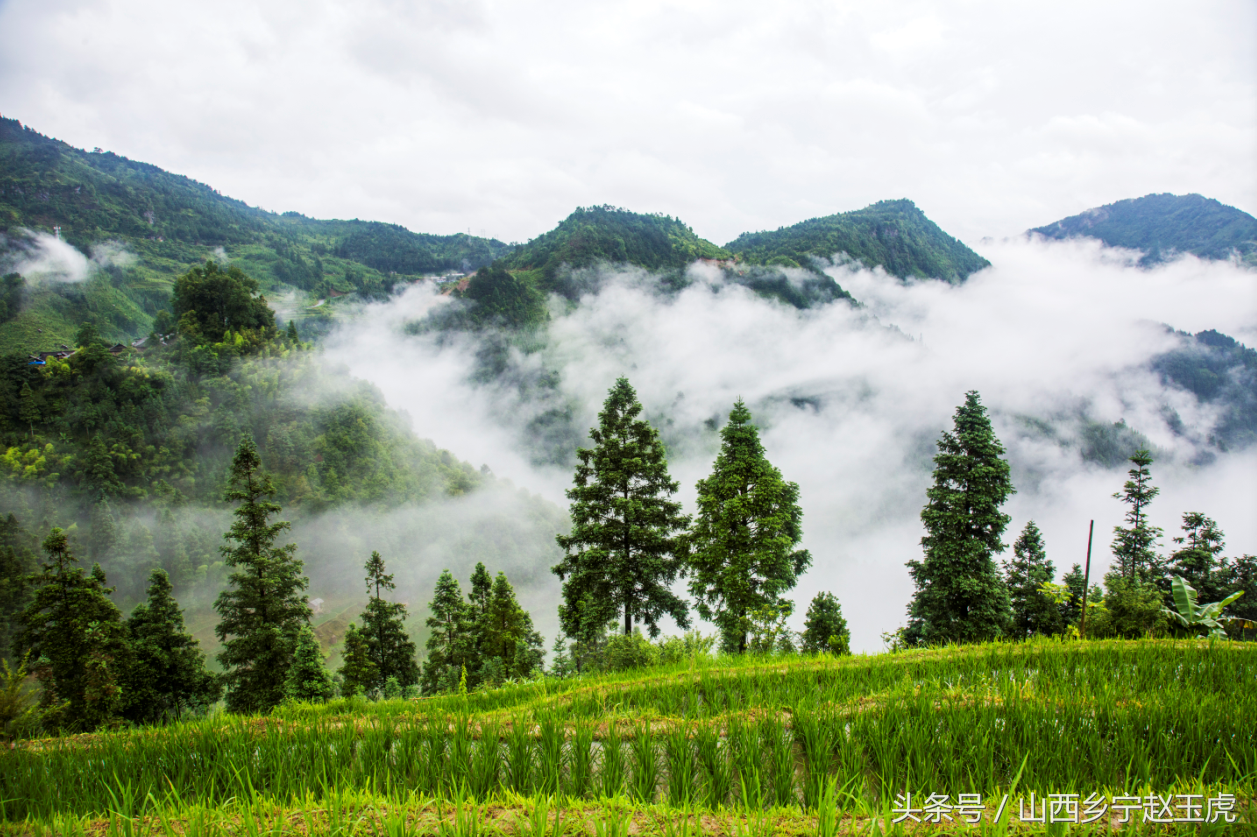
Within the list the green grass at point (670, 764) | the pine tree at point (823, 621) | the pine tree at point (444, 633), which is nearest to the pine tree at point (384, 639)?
the pine tree at point (444, 633)

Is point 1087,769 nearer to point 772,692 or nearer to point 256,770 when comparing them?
point 772,692

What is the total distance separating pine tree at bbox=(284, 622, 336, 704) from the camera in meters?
22.7

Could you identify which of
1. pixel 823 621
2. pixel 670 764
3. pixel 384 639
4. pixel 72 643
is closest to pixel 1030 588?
pixel 823 621

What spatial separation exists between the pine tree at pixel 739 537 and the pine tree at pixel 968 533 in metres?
6.88

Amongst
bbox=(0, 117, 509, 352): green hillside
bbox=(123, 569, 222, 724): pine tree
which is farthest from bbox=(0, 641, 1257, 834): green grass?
bbox=(0, 117, 509, 352): green hillside

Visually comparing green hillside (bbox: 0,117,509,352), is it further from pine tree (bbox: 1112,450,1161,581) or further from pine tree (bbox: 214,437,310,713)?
pine tree (bbox: 1112,450,1161,581)

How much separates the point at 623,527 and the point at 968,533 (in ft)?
47.0

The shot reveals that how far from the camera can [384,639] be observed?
35.6 m

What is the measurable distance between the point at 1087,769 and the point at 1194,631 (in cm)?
1321

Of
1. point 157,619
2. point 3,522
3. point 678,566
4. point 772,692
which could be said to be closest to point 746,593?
point 678,566

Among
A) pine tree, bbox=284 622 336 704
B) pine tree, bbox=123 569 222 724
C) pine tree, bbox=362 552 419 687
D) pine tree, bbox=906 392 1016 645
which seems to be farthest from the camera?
pine tree, bbox=362 552 419 687

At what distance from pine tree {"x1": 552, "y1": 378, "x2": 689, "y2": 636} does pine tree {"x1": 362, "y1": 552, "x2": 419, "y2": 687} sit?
23.2m

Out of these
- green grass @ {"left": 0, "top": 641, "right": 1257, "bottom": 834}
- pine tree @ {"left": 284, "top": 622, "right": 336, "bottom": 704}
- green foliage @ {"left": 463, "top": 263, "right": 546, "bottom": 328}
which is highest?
green foliage @ {"left": 463, "top": 263, "right": 546, "bottom": 328}

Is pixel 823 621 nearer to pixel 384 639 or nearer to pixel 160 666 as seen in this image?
pixel 384 639
